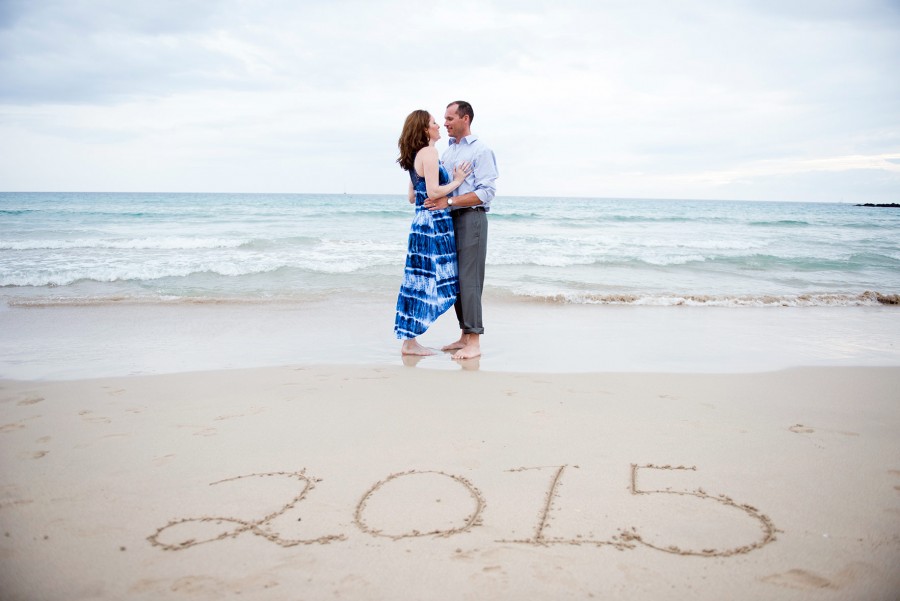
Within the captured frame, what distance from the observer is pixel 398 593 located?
1.67 m

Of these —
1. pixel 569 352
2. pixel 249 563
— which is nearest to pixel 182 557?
pixel 249 563

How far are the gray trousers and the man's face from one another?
0.64 metres

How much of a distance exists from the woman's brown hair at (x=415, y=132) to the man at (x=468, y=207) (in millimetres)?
200

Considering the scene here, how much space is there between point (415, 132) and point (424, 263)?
3.51ft

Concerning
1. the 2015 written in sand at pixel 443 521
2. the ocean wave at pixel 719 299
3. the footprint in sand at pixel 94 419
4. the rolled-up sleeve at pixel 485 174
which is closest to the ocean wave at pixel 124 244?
the ocean wave at pixel 719 299

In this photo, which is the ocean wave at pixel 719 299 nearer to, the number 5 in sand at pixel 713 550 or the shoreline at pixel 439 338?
the shoreline at pixel 439 338

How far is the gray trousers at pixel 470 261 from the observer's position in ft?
15.4

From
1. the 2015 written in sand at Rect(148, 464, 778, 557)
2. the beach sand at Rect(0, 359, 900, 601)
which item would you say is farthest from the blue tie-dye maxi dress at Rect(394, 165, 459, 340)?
the 2015 written in sand at Rect(148, 464, 778, 557)

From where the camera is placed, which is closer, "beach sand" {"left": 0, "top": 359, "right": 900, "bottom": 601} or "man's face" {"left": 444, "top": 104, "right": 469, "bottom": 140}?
"beach sand" {"left": 0, "top": 359, "right": 900, "bottom": 601}

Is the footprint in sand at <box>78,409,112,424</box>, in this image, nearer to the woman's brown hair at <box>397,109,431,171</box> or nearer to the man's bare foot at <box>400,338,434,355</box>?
the man's bare foot at <box>400,338,434,355</box>

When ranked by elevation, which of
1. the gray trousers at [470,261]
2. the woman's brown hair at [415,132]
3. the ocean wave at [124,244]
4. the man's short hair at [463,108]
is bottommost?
the ocean wave at [124,244]

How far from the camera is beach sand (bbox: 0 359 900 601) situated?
5.71 feet

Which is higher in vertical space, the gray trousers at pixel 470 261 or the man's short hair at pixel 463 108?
the man's short hair at pixel 463 108

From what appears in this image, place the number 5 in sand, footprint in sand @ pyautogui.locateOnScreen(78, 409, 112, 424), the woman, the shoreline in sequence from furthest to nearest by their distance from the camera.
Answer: the woman
the shoreline
footprint in sand @ pyautogui.locateOnScreen(78, 409, 112, 424)
the number 5 in sand
